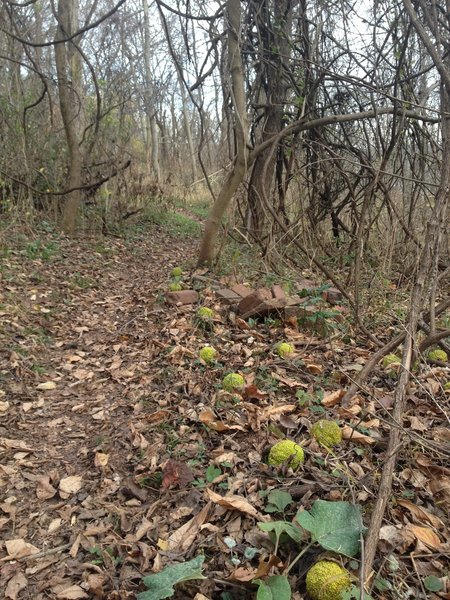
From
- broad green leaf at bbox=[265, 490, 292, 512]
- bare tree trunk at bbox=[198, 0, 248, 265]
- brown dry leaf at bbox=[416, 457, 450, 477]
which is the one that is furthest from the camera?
bare tree trunk at bbox=[198, 0, 248, 265]

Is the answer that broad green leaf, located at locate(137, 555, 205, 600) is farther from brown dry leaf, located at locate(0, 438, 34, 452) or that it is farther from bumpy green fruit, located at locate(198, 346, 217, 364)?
bumpy green fruit, located at locate(198, 346, 217, 364)

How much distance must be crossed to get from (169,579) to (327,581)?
1.68 ft

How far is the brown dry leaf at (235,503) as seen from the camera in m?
1.81

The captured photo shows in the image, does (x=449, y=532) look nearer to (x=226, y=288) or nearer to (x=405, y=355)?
(x=405, y=355)

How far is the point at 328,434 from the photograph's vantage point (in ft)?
7.06

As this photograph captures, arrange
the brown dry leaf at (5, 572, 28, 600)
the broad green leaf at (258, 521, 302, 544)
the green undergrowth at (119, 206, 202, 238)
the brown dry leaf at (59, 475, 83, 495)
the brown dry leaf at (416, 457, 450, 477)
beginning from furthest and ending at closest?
the green undergrowth at (119, 206, 202, 238)
the brown dry leaf at (59, 475, 83, 495)
the brown dry leaf at (416, 457, 450, 477)
the brown dry leaf at (5, 572, 28, 600)
the broad green leaf at (258, 521, 302, 544)

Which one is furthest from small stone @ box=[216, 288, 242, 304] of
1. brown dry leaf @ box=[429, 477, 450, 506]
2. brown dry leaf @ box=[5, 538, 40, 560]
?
brown dry leaf @ box=[5, 538, 40, 560]

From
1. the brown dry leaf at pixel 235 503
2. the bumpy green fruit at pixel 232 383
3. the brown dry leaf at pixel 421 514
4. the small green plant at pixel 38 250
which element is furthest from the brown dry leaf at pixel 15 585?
the small green plant at pixel 38 250

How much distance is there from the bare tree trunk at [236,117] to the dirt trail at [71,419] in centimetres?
119

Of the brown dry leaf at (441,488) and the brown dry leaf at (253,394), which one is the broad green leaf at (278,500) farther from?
the brown dry leaf at (253,394)

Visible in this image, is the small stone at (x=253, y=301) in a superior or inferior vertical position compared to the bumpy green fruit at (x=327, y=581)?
superior

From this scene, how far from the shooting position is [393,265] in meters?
5.54

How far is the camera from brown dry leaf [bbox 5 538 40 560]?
6.10ft

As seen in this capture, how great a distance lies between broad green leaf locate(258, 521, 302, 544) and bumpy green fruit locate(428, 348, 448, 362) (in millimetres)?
1804
